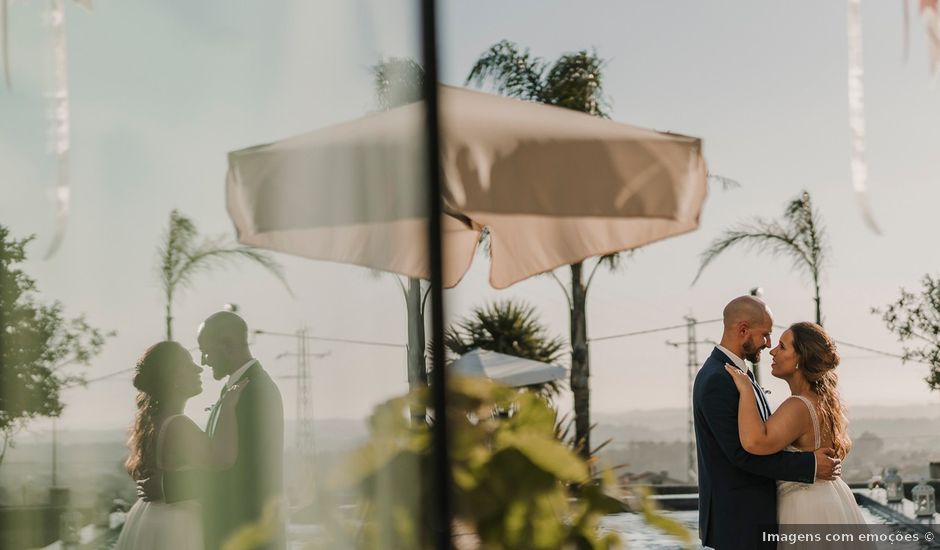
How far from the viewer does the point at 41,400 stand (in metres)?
1.76

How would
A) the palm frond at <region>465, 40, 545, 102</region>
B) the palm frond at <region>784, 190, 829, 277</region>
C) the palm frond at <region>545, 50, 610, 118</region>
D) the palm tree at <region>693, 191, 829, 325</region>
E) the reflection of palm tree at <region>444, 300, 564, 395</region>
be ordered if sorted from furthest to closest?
1. the reflection of palm tree at <region>444, 300, 564, 395</region>
2. the palm frond at <region>545, 50, 610, 118</region>
3. the palm frond at <region>465, 40, 545, 102</region>
4. the palm frond at <region>784, 190, 829, 277</region>
5. the palm tree at <region>693, 191, 829, 325</region>

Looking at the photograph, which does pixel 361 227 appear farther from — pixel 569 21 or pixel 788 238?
pixel 569 21

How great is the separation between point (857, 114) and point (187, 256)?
177cm

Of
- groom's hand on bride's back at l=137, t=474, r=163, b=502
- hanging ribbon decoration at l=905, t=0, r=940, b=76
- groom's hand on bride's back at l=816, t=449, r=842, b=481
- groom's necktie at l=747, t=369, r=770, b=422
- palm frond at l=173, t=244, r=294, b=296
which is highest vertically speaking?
hanging ribbon decoration at l=905, t=0, r=940, b=76

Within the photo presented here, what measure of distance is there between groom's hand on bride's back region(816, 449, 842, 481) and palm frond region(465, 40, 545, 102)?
11673 mm

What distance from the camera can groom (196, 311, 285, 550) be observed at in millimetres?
1731

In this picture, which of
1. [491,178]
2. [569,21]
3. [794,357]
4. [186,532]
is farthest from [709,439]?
[569,21]

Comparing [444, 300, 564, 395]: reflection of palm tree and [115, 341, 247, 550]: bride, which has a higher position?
[444, 300, 564, 395]: reflection of palm tree

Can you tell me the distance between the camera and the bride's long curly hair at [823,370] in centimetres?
284

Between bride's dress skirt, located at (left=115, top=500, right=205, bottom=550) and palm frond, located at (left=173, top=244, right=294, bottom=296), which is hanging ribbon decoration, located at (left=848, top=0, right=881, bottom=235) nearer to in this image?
palm frond, located at (left=173, top=244, right=294, bottom=296)

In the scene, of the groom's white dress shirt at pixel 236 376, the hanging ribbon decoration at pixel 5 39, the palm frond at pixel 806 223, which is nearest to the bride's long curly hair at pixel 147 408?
the groom's white dress shirt at pixel 236 376

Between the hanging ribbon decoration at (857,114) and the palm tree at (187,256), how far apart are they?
56.7 inches

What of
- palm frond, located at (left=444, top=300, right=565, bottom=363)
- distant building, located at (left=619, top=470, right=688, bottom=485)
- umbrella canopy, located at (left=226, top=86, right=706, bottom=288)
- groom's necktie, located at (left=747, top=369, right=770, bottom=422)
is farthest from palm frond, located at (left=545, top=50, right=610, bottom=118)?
groom's necktie, located at (left=747, top=369, right=770, bottom=422)

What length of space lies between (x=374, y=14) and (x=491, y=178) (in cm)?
99
